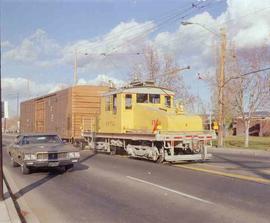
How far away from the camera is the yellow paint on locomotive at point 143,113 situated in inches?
823

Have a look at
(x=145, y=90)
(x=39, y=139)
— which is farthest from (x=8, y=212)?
(x=145, y=90)

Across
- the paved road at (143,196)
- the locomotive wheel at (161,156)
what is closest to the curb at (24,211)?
the paved road at (143,196)

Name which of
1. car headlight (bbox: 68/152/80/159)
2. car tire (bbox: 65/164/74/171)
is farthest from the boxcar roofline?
car headlight (bbox: 68/152/80/159)

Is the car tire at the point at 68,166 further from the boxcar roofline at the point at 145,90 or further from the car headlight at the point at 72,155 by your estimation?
the boxcar roofline at the point at 145,90

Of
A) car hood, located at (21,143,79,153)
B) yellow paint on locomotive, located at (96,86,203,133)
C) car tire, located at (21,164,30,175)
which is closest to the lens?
car hood, located at (21,143,79,153)

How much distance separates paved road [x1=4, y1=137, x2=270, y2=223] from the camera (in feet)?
31.5

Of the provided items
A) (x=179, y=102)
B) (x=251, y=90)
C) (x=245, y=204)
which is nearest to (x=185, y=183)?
(x=245, y=204)

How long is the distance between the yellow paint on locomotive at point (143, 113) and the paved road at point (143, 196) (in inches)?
130

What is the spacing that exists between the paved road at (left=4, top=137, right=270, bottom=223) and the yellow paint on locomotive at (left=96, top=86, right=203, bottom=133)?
330cm

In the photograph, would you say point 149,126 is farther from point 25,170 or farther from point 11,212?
point 11,212

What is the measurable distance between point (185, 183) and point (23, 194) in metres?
4.50

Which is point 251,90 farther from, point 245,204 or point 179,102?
point 245,204

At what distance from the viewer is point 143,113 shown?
22.5 metres

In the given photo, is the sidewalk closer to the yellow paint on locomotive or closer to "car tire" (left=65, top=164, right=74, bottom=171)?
"car tire" (left=65, top=164, right=74, bottom=171)
